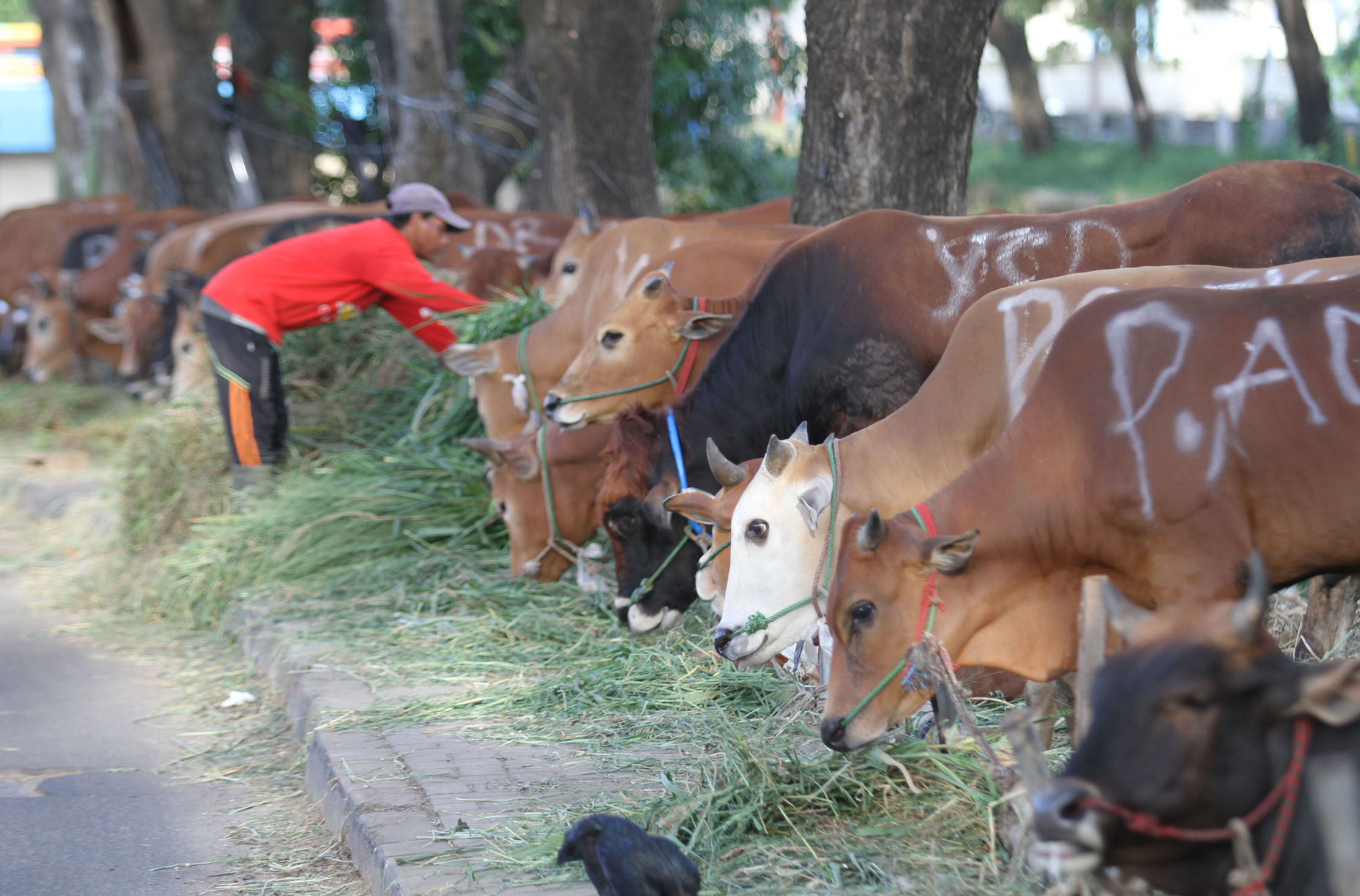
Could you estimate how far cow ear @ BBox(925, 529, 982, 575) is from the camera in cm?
318

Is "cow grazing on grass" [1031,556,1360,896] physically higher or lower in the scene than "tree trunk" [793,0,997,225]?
lower

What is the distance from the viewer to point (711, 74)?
1463cm

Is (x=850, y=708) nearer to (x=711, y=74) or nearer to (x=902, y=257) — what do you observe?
(x=902, y=257)

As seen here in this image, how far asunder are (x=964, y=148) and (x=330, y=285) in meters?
3.45

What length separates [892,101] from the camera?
636 centimetres

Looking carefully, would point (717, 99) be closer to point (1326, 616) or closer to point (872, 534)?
point (1326, 616)

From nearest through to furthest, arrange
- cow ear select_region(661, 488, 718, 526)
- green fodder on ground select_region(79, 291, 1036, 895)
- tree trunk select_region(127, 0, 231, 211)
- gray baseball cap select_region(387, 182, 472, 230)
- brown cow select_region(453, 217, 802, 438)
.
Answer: green fodder on ground select_region(79, 291, 1036, 895) → cow ear select_region(661, 488, 718, 526) → brown cow select_region(453, 217, 802, 438) → gray baseball cap select_region(387, 182, 472, 230) → tree trunk select_region(127, 0, 231, 211)

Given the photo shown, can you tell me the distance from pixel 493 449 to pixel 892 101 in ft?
7.89

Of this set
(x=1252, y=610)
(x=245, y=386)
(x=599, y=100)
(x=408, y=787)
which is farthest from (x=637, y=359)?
(x=599, y=100)

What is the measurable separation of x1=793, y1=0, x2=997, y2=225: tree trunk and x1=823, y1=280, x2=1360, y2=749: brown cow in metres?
3.15

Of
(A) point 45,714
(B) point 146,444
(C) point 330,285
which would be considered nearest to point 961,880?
(A) point 45,714

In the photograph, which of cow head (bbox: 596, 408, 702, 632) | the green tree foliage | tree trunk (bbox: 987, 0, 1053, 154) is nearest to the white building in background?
tree trunk (bbox: 987, 0, 1053, 154)

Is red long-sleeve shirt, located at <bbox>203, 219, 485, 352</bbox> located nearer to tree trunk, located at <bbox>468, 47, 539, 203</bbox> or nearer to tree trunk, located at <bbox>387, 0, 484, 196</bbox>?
tree trunk, located at <bbox>387, 0, 484, 196</bbox>

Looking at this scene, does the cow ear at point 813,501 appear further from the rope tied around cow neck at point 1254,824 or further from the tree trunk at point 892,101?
the tree trunk at point 892,101
